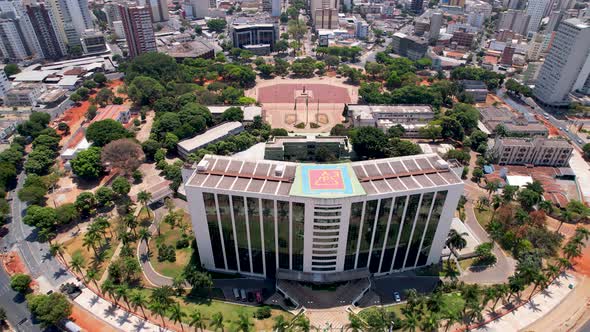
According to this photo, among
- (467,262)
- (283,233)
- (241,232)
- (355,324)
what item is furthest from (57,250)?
(467,262)

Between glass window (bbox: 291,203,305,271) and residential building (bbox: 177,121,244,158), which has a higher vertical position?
glass window (bbox: 291,203,305,271)

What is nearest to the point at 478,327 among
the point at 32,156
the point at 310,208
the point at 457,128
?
the point at 310,208

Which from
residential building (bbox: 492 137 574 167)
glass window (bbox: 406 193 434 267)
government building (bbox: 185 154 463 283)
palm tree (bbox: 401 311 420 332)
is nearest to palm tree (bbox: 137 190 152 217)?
government building (bbox: 185 154 463 283)

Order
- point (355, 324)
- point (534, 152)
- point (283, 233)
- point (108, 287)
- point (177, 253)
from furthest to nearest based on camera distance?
1. point (534, 152)
2. point (177, 253)
3. point (283, 233)
4. point (108, 287)
5. point (355, 324)

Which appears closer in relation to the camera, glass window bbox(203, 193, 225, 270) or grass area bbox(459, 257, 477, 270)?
glass window bbox(203, 193, 225, 270)

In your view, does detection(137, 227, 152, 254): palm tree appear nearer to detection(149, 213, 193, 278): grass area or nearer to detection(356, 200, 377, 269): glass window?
detection(149, 213, 193, 278): grass area

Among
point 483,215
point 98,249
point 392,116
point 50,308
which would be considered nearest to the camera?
point 50,308

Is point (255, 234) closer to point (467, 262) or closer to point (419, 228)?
point (419, 228)
